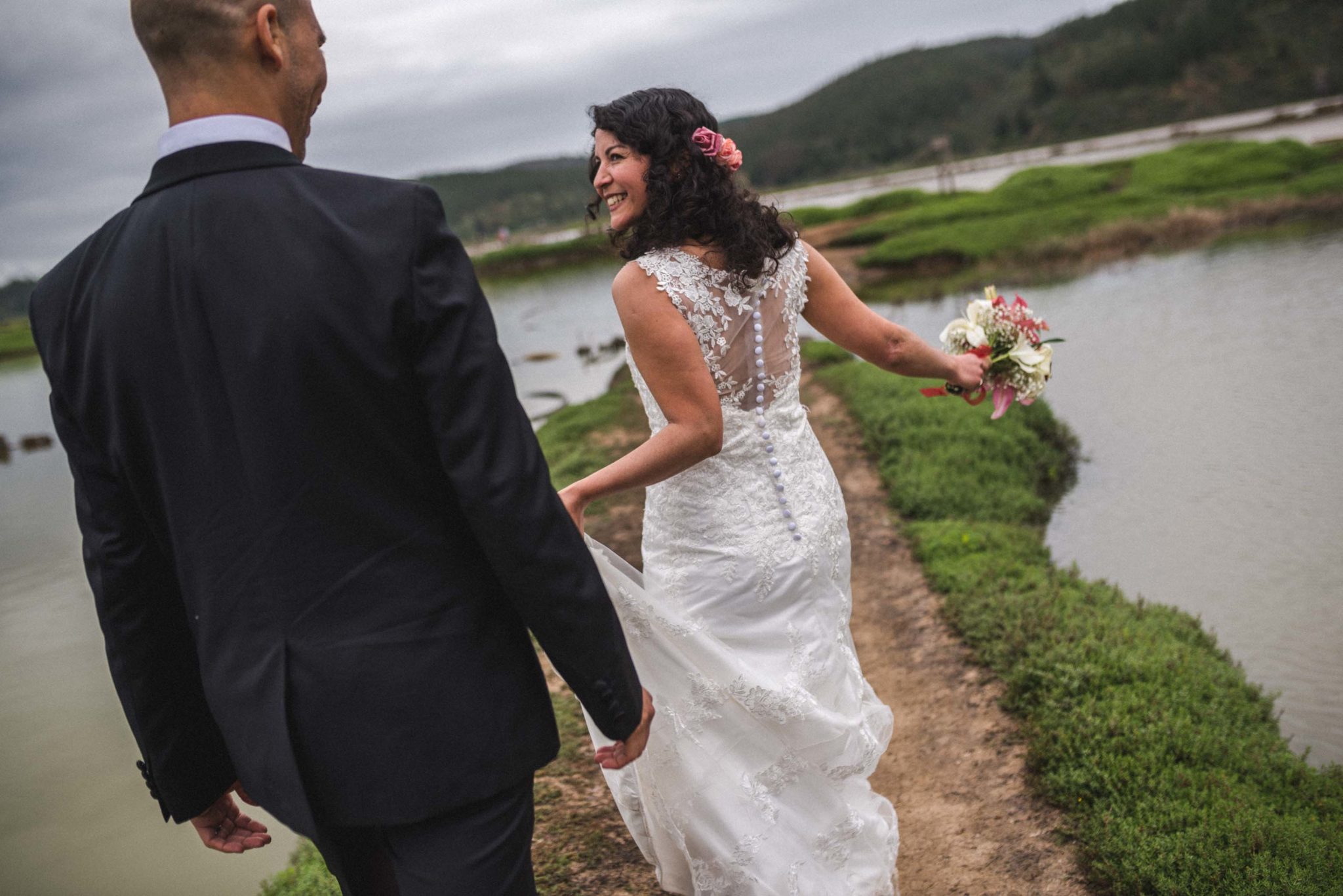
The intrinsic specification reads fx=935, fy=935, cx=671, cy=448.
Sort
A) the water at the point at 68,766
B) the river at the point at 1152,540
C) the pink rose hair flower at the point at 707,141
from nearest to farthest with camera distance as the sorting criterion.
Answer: the pink rose hair flower at the point at 707,141, the water at the point at 68,766, the river at the point at 1152,540

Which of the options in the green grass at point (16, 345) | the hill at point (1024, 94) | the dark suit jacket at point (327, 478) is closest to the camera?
the dark suit jacket at point (327, 478)

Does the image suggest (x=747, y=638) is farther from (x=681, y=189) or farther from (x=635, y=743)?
(x=681, y=189)

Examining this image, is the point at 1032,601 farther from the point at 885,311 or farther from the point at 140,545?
the point at 885,311

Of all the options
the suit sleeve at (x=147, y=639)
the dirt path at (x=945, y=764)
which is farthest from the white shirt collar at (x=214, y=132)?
the dirt path at (x=945, y=764)

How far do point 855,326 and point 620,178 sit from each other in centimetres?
88

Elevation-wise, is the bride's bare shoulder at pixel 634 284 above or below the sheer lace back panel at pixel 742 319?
above

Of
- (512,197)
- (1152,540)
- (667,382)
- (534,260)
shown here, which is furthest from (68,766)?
(512,197)

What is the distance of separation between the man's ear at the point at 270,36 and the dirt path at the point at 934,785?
3.03 m

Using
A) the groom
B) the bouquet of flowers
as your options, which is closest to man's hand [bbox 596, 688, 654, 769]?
the groom

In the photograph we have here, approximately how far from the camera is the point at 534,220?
110 m

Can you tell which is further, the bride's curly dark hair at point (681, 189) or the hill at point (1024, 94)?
the hill at point (1024, 94)

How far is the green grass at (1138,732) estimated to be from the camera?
10.1 feet

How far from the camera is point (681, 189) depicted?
268cm

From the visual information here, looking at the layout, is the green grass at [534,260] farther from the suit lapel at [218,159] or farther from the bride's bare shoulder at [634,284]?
the suit lapel at [218,159]
